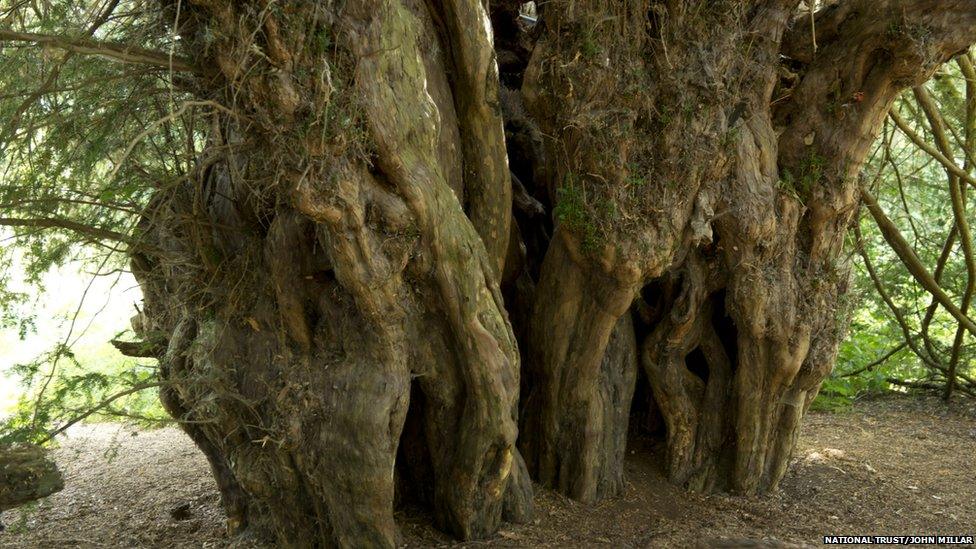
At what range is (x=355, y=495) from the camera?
402 cm

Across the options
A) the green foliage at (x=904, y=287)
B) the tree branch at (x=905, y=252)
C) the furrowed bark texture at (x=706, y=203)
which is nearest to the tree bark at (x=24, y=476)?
the furrowed bark texture at (x=706, y=203)

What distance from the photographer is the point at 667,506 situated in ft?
16.4

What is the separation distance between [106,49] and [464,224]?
1707mm

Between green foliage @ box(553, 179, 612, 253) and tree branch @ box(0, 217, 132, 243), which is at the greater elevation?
green foliage @ box(553, 179, 612, 253)

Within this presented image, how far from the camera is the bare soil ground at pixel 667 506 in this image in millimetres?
4590

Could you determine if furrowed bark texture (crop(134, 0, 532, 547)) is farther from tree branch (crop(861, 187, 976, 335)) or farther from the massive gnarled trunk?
tree branch (crop(861, 187, 976, 335))

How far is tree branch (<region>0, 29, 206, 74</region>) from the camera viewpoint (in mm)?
3309

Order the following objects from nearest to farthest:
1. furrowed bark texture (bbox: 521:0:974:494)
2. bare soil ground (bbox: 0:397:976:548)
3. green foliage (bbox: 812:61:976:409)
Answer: furrowed bark texture (bbox: 521:0:974:494) → bare soil ground (bbox: 0:397:976:548) → green foliage (bbox: 812:61:976:409)

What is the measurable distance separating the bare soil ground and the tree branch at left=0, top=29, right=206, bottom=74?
6.76ft

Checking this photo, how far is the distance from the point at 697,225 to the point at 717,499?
1839mm

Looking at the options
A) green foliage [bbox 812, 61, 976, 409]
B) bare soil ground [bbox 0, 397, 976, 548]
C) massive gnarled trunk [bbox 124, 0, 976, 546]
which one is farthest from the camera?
green foliage [bbox 812, 61, 976, 409]

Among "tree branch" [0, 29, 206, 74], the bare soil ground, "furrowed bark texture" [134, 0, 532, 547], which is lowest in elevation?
the bare soil ground

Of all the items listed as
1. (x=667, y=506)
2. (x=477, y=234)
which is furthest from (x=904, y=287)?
(x=477, y=234)

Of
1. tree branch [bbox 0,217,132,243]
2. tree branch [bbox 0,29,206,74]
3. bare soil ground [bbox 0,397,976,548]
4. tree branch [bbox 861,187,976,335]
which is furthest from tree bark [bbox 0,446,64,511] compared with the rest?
tree branch [bbox 861,187,976,335]
